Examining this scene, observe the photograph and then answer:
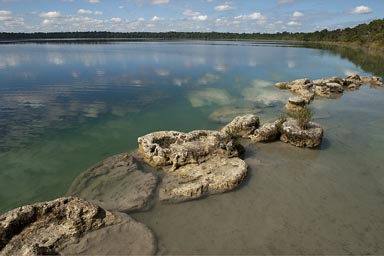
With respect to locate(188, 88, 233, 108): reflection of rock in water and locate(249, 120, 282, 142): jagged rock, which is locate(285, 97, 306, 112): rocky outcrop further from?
locate(249, 120, 282, 142): jagged rock

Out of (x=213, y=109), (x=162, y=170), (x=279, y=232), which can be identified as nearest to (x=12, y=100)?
(x=213, y=109)

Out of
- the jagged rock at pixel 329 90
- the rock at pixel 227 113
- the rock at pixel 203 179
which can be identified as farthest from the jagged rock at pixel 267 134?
the jagged rock at pixel 329 90

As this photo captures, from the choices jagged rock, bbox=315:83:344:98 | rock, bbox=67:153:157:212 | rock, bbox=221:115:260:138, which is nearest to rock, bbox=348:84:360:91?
jagged rock, bbox=315:83:344:98

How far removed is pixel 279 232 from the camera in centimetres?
707

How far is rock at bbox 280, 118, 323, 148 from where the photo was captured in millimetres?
12414

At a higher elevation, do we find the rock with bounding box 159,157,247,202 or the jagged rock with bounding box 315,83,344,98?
the jagged rock with bounding box 315,83,344,98

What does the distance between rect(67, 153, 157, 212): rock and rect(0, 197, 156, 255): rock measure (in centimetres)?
95

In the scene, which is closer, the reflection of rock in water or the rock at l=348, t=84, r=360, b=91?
the reflection of rock in water

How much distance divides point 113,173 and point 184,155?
2.77 metres

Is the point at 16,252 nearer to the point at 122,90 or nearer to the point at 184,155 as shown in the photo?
the point at 184,155

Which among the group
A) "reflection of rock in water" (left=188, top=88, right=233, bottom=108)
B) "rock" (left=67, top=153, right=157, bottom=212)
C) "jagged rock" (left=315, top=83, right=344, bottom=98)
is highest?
"jagged rock" (left=315, top=83, right=344, bottom=98)

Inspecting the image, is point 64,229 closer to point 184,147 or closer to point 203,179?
point 203,179

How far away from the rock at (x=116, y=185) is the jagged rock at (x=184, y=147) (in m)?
0.80

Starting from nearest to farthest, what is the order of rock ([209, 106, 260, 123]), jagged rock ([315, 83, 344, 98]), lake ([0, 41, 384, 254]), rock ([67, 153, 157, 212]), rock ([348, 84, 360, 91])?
lake ([0, 41, 384, 254])
rock ([67, 153, 157, 212])
rock ([209, 106, 260, 123])
jagged rock ([315, 83, 344, 98])
rock ([348, 84, 360, 91])
